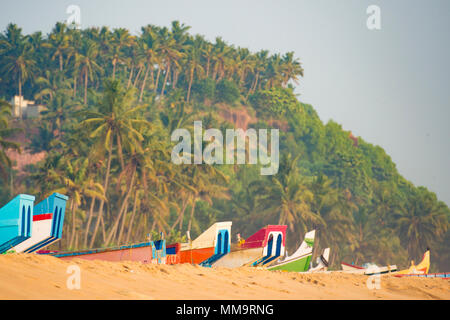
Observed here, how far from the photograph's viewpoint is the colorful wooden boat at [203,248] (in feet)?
78.5

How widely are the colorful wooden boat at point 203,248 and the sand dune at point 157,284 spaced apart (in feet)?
19.9

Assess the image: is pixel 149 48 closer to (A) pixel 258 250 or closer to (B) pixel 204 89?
(B) pixel 204 89

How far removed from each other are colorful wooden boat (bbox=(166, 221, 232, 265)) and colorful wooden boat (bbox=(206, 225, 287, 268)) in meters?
0.50

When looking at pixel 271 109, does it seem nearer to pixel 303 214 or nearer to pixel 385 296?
pixel 303 214

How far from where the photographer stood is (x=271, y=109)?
88375 mm

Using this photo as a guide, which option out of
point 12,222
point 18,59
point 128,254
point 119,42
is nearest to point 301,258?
point 128,254

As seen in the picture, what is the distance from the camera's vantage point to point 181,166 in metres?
49.8

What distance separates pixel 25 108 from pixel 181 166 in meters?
31.6

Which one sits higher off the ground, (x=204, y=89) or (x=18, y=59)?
(x=18, y=59)

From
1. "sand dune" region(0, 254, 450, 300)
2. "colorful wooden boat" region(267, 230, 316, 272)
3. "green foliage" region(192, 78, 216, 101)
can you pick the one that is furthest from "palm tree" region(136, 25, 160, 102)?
"sand dune" region(0, 254, 450, 300)

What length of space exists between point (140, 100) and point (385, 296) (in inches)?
2615

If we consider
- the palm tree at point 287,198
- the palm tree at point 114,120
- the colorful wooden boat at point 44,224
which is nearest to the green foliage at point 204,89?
the palm tree at point 287,198

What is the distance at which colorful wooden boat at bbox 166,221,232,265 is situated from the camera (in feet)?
78.5
